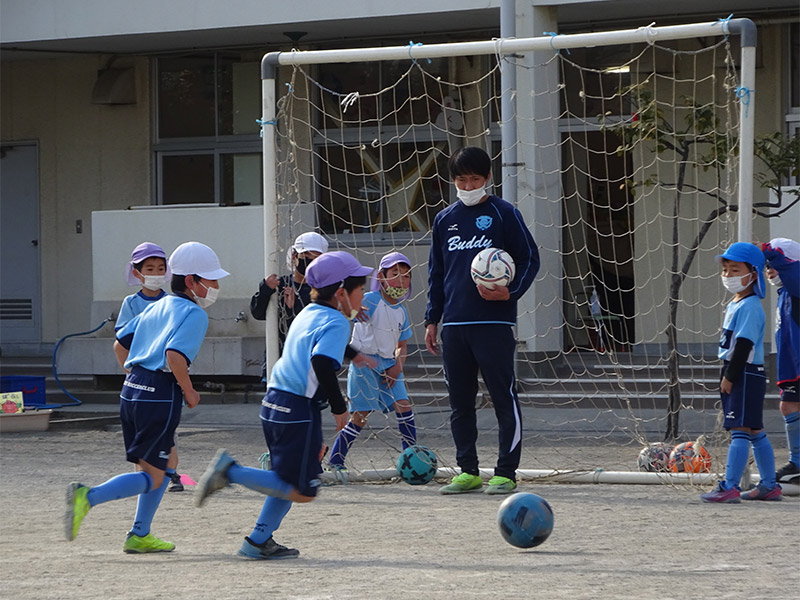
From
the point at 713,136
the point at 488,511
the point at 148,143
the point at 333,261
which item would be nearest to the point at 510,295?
the point at 488,511

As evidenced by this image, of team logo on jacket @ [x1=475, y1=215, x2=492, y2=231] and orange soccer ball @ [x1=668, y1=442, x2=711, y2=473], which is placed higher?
team logo on jacket @ [x1=475, y1=215, x2=492, y2=231]

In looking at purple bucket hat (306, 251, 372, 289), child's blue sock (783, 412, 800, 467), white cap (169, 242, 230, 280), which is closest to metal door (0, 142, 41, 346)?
white cap (169, 242, 230, 280)

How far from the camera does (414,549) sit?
20.4 ft

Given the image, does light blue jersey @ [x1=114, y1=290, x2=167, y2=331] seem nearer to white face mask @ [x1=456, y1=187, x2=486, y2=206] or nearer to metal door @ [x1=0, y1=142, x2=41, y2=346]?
white face mask @ [x1=456, y1=187, x2=486, y2=206]

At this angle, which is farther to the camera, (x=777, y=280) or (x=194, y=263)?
(x=777, y=280)

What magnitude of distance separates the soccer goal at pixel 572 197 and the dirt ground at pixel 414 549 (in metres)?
1.25

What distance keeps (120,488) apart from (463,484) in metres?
2.63

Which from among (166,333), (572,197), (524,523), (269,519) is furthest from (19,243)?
(524,523)

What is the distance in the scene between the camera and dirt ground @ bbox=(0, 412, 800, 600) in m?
5.27

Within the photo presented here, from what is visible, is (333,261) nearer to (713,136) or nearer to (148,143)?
(713,136)

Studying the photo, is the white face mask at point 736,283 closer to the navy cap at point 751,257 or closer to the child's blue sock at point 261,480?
the navy cap at point 751,257

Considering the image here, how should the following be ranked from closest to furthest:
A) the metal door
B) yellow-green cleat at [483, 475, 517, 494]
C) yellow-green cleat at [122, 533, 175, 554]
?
yellow-green cleat at [122, 533, 175, 554] < yellow-green cleat at [483, 475, 517, 494] < the metal door

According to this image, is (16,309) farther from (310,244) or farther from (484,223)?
(484,223)

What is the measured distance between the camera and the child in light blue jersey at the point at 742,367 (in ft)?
24.6
